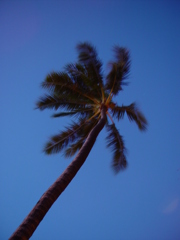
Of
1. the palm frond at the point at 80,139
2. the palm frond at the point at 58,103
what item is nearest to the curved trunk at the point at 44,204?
the palm frond at the point at 80,139

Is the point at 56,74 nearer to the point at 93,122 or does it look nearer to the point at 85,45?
the point at 85,45

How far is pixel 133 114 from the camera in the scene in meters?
9.32

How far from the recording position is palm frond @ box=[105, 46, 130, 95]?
9336 millimetres

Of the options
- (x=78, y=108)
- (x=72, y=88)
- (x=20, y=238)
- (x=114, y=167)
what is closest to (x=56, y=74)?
(x=72, y=88)

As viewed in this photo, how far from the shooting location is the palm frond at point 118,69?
9.34 m

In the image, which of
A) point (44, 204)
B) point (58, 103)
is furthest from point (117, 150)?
point (44, 204)

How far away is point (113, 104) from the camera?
32.0 feet

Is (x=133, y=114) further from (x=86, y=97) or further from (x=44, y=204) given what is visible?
(x=44, y=204)

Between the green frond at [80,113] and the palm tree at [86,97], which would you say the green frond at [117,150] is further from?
the green frond at [80,113]

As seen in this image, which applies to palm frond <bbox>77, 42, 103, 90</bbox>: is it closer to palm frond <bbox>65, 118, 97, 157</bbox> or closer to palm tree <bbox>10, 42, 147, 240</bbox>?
palm tree <bbox>10, 42, 147, 240</bbox>

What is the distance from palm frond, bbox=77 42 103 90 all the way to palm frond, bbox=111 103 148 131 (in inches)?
70.1

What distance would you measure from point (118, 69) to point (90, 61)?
4.61 feet

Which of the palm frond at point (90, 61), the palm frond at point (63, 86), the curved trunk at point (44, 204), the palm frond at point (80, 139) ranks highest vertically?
the palm frond at point (90, 61)

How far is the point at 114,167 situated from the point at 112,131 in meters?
1.72
